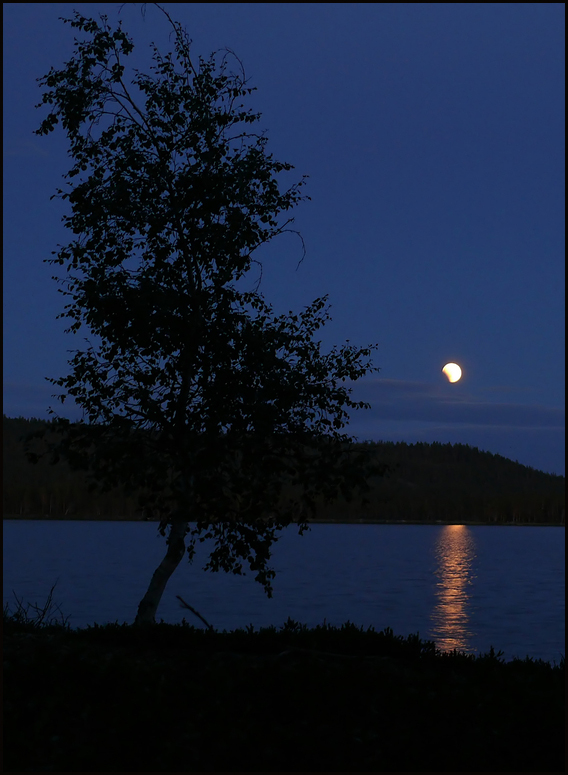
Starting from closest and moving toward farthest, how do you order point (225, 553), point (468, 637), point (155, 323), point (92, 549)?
point (155, 323), point (225, 553), point (468, 637), point (92, 549)

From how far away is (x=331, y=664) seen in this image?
13.9m

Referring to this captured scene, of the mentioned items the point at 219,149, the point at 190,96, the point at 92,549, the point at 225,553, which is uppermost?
the point at 190,96

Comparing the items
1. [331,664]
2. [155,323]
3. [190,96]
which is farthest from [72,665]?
[190,96]

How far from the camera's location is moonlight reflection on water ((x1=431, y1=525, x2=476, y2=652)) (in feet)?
153

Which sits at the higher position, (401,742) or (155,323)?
(155,323)

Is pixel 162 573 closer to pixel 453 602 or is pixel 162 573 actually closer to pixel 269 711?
pixel 269 711

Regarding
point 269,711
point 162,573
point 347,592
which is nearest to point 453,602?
point 347,592

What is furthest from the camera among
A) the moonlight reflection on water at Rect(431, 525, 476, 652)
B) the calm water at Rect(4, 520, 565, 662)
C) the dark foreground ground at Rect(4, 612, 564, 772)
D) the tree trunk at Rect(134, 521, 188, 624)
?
the calm water at Rect(4, 520, 565, 662)

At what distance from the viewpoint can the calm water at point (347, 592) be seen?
5166 cm

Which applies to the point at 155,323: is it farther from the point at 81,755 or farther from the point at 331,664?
the point at 81,755

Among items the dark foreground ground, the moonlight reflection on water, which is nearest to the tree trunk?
the dark foreground ground

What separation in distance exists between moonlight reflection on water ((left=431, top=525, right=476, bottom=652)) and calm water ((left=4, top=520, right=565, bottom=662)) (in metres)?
Answer: 0.13

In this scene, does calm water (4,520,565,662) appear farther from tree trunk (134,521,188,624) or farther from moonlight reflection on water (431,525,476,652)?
tree trunk (134,521,188,624)

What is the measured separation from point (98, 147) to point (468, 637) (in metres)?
38.4
